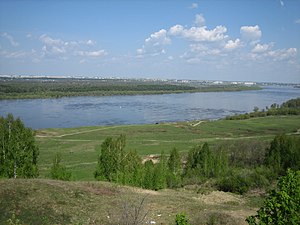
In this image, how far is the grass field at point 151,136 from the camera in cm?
4953

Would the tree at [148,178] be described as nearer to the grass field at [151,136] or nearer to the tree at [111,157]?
the tree at [111,157]

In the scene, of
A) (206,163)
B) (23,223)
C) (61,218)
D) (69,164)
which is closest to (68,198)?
(61,218)

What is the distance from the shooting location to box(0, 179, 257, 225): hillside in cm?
1568

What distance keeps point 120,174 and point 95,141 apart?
34877 mm

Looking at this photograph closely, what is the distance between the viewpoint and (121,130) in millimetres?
70688

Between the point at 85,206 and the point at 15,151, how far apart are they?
34.1 ft

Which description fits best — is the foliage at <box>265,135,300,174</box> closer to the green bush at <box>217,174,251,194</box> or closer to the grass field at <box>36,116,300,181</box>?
the green bush at <box>217,174,251,194</box>

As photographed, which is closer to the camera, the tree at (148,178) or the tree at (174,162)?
the tree at (148,178)

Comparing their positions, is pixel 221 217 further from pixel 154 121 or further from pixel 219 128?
pixel 154 121

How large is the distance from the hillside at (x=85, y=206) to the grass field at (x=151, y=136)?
68.0 ft

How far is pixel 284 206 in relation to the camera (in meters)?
8.38

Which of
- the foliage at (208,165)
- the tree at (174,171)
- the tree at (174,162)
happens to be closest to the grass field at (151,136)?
the tree at (174,162)

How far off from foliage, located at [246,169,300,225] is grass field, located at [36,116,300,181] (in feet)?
110

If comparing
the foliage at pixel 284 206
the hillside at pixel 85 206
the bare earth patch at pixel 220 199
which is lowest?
the bare earth patch at pixel 220 199
